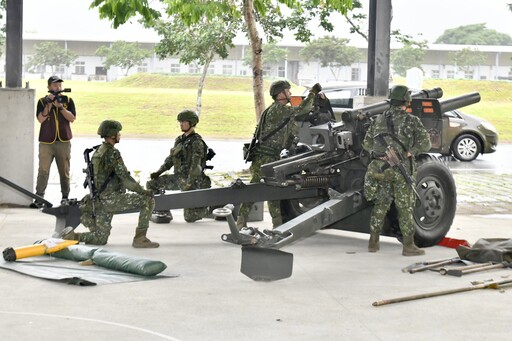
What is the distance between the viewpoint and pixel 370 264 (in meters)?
9.90

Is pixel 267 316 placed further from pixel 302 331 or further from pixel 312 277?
pixel 312 277

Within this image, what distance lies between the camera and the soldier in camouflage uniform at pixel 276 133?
1184 centimetres

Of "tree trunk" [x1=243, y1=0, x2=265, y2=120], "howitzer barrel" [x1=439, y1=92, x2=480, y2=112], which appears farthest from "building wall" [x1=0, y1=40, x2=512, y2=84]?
"howitzer barrel" [x1=439, y1=92, x2=480, y2=112]

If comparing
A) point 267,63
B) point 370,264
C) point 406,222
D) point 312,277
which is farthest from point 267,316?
point 267,63

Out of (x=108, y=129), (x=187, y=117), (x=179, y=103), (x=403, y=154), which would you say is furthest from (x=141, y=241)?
(x=179, y=103)

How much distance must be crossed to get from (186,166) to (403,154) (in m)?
3.13

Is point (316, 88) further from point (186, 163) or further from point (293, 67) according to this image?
point (293, 67)

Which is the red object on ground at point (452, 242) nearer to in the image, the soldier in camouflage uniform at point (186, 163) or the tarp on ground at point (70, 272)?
the soldier in camouflage uniform at point (186, 163)

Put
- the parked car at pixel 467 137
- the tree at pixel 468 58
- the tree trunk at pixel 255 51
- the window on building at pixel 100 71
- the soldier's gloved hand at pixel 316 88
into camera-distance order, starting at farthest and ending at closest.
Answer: the window on building at pixel 100 71, the tree at pixel 468 58, the parked car at pixel 467 137, the tree trunk at pixel 255 51, the soldier's gloved hand at pixel 316 88

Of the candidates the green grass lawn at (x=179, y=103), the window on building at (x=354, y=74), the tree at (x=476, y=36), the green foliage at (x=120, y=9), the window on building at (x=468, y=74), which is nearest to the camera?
the green foliage at (x=120, y=9)

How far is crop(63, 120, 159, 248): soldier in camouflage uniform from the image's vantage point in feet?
34.5

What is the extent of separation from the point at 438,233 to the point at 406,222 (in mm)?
805

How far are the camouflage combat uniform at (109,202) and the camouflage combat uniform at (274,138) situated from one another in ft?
5.28

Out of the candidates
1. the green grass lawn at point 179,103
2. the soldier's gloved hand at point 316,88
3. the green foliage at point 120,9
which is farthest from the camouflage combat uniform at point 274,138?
the green grass lawn at point 179,103
